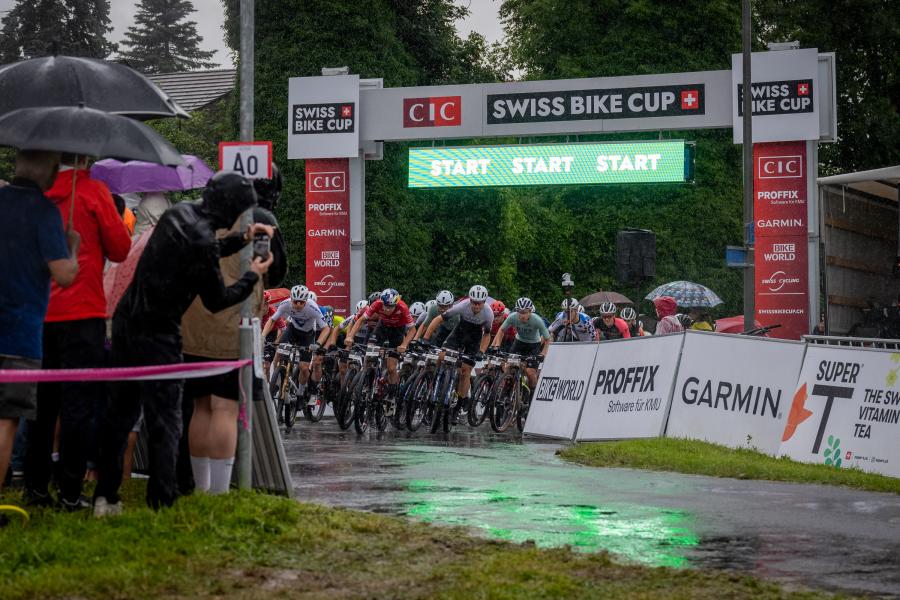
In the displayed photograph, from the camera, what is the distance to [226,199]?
26.3 ft

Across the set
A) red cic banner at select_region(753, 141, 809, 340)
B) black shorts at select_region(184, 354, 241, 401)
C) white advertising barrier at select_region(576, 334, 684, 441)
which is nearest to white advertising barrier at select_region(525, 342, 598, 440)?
white advertising barrier at select_region(576, 334, 684, 441)

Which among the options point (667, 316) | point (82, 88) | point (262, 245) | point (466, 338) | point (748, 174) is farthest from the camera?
point (748, 174)

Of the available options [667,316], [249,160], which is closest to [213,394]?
[249,160]

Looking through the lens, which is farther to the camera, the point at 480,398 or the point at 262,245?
the point at 480,398

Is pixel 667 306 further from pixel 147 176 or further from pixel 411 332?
pixel 147 176

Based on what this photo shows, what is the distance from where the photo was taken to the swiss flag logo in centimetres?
2917

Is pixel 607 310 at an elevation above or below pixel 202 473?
above

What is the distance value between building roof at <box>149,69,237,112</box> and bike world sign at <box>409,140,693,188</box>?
30620mm

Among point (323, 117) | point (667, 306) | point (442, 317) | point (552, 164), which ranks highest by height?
point (323, 117)

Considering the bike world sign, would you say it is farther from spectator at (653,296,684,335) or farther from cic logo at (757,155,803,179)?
spectator at (653,296,684,335)

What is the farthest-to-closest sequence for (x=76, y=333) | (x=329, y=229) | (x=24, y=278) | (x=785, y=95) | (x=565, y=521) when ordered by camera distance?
(x=329, y=229) → (x=785, y=95) → (x=565, y=521) → (x=76, y=333) → (x=24, y=278)

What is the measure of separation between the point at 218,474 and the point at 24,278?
1.74 m

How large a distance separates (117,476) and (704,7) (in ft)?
154

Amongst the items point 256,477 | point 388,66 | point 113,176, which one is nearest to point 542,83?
point 388,66
